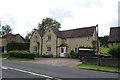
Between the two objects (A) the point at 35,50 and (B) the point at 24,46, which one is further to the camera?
(B) the point at 24,46

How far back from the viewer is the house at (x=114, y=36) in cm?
2798

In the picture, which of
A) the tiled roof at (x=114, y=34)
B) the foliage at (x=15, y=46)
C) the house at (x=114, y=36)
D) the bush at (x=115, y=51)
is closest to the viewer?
the bush at (x=115, y=51)

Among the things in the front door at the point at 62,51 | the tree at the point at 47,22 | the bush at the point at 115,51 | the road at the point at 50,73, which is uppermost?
the tree at the point at 47,22

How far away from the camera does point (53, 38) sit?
1489 inches

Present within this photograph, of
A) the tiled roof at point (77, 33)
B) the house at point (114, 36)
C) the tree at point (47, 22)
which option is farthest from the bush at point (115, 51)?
the tree at point (47, 22)

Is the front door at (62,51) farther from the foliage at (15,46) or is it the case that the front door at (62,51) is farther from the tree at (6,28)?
the tree at (6,28)

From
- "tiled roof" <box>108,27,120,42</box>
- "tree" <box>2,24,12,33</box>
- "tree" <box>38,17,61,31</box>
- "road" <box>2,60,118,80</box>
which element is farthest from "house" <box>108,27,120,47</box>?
"tree" <box>2,24,12,33</box>

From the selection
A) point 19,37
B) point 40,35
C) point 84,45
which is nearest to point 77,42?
point 84,45

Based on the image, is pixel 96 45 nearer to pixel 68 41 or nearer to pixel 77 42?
pixel 77 42

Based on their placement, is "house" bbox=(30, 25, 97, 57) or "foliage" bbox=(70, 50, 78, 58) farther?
"house" bbox=(30, 25, 97, 57)

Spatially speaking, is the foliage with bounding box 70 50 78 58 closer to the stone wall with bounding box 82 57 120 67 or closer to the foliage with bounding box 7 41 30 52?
the stone wall with bounding box 82 57 120 67

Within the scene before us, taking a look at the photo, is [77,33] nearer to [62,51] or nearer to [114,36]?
[62,51]

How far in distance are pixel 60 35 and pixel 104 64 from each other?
20.8 metres

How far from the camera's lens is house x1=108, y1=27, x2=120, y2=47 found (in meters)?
28.0
